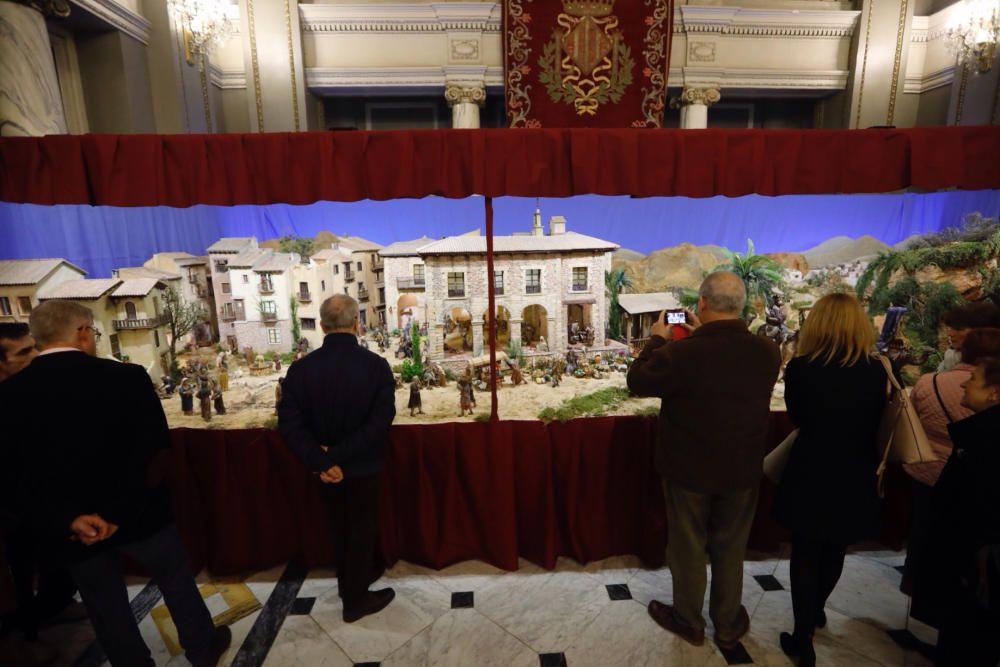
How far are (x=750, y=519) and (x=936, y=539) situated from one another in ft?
2.14

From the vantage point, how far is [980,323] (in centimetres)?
235

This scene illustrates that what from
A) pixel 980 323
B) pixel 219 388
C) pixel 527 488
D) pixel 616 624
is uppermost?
pixel 980 323

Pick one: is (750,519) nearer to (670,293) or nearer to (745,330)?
(745,330)

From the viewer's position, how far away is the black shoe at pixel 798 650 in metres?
2.30

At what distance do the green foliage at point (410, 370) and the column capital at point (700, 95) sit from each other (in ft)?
23.4

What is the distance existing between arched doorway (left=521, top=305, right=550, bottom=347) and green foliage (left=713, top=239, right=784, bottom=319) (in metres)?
1.19

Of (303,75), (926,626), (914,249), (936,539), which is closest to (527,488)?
(936,539)

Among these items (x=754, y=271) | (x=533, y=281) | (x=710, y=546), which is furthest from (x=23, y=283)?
(x=754, y=271)

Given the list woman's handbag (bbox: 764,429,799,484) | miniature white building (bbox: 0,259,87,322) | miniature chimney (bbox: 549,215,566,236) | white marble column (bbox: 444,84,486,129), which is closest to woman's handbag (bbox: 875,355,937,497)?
woman's handbag (bbox: 764,429,799,484)

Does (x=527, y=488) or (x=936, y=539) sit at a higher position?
(x=936, y=539)

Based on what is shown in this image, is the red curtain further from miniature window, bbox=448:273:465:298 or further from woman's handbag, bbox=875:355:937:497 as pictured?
woman's handbag, bbox=875:355:937:497

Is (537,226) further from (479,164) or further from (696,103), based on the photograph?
(696,103)

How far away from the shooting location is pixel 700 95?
802 centimetres

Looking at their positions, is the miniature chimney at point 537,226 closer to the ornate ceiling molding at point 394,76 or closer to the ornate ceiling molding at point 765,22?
the ornate ceiling molding at point 394,76
